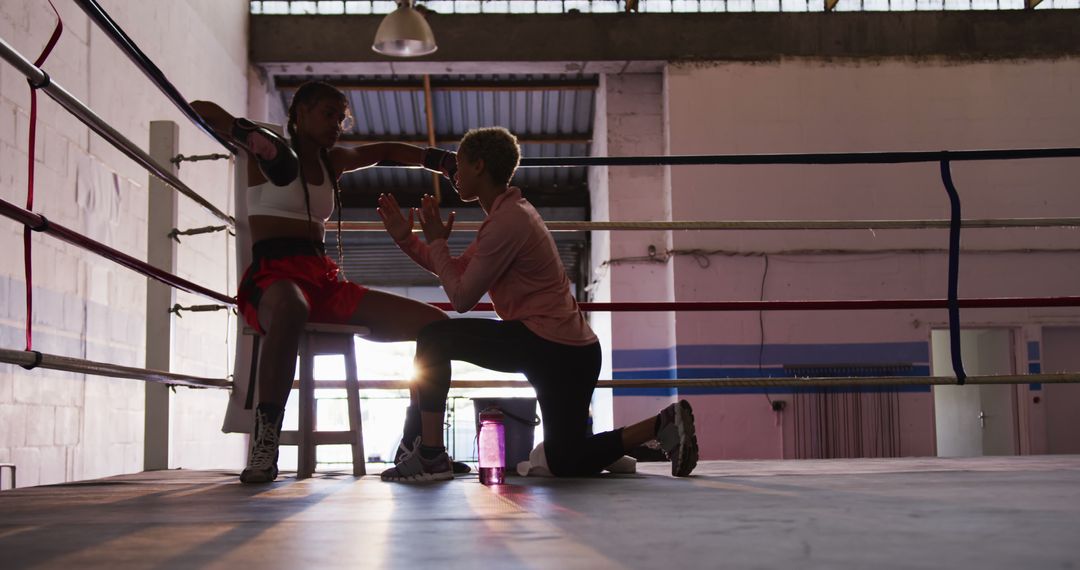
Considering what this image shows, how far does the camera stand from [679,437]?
2299mm

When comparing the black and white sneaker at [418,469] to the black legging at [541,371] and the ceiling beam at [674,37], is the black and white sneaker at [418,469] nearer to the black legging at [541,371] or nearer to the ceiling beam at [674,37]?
the black legging at [541,371]

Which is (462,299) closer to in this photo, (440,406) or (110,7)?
(440,406)

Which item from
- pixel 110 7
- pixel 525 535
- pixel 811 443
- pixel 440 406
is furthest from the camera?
pixel 811 443

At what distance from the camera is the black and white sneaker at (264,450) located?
2.21m

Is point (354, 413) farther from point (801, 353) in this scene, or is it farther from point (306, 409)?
point (801, 353)

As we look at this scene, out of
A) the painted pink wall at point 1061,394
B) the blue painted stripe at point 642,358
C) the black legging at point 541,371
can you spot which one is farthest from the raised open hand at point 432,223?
the painted pink wall at point 1061,394

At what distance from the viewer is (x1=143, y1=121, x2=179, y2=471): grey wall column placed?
2.72 m

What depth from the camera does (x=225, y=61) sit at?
7.46 m

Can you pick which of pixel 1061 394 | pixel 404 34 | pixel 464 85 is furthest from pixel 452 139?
pixel 1061 394

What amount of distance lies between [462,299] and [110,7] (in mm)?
3738

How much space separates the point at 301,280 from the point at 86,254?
2665mm

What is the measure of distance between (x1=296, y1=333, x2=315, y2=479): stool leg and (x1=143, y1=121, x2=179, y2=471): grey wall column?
0.47 metres

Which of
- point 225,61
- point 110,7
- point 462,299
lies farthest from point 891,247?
point 462,299

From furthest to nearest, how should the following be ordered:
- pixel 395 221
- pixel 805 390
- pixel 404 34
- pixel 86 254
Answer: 1. pixel 805 390
2. pixel 404 34
3. pixel 86 254
4. pixel 395 221
